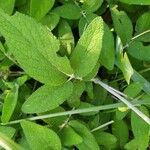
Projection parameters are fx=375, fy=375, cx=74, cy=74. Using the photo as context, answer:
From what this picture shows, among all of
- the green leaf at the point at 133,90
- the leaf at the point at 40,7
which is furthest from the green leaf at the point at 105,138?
the leaf at the point at 40,7

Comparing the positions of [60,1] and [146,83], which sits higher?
[60,1]

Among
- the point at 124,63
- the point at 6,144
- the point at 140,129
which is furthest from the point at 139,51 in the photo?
the point at 6,144

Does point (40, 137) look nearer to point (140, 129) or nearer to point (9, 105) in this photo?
point (9, 105)

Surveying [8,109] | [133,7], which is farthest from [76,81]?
[133,7]

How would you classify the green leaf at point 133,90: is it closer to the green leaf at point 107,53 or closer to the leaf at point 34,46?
the green leaf at point 107,53

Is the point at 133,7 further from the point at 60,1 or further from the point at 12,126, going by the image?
the point at 12,126

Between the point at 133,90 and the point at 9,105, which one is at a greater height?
the point at 9,105
